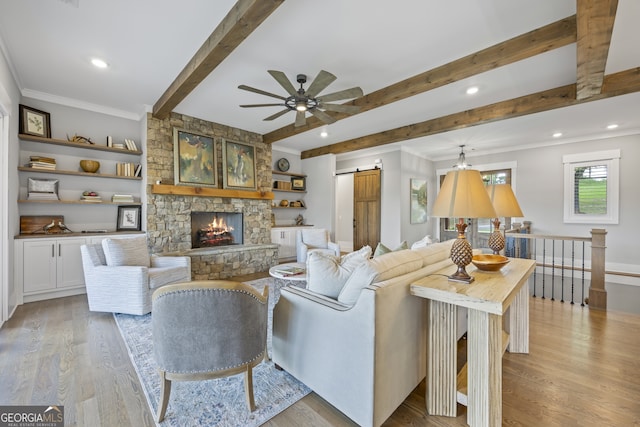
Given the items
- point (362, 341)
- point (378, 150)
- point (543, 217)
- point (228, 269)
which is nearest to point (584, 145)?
point (543, 217)

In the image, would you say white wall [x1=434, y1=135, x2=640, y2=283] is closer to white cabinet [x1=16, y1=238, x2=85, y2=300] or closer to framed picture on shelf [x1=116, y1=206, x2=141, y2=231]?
framed picture on shelf [x1=116, y1=206, x2=141, y2=231]

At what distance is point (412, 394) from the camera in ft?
5.94

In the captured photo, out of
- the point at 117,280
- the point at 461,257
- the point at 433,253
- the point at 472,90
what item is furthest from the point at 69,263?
the point at 472,90

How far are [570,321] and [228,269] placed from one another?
195 inches

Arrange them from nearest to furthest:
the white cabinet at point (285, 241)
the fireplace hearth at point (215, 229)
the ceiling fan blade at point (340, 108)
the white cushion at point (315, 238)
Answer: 1. the ceiling fan blade at point (340, 108)
2. the fireplace hearth at point (215, 229)
3. the white cushion at point (315, 238)
4. the white cabinet at point (285, 241)

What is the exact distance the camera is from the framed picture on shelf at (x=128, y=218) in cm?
435

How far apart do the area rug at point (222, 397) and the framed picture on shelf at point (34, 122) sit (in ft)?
11.7

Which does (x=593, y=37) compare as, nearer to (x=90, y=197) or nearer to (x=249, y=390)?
(x=249, y=390)

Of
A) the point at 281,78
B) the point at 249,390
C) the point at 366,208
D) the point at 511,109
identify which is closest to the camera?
the point at 249,390

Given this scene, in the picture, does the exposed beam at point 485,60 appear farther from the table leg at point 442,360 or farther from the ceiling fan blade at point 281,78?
the table leg at point 442,360

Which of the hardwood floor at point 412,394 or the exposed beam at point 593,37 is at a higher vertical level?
the exposed beam at point 593,37

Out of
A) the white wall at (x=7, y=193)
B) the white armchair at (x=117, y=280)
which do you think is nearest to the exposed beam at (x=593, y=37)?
the white armchair at (x=117, y=280)

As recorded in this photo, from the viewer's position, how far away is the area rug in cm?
155

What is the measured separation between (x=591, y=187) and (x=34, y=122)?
9758 millimetres
